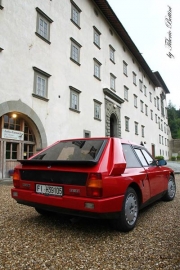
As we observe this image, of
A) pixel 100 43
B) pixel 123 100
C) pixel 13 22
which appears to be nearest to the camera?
pixel 13 22

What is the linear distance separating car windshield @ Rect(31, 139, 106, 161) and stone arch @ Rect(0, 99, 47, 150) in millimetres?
6056

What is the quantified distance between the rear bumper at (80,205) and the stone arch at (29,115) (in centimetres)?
687

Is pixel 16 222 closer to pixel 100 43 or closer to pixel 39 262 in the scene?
pixel 39 262

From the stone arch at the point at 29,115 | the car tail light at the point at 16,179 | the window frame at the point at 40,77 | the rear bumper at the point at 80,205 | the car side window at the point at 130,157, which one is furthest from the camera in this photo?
the window frame at the point at 40,77

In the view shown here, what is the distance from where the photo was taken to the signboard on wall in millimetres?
9348

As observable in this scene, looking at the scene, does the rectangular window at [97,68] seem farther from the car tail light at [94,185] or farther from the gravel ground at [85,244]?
the car tail light at [94,185]

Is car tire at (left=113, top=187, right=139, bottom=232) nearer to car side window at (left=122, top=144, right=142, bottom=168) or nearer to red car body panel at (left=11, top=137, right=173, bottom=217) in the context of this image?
red car body panel at (left=11, top=137, right=173, bottom=217)

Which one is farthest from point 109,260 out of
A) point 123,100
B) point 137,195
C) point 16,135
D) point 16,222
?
point 123,100

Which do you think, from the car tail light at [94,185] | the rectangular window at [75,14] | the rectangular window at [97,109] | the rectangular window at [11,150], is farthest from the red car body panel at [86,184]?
the rectangular window at [75,14]

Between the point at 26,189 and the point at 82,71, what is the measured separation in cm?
1266

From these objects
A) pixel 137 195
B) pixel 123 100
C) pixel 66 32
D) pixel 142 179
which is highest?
pixel 66 32

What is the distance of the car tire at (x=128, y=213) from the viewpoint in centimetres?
291

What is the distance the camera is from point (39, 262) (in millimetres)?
2170

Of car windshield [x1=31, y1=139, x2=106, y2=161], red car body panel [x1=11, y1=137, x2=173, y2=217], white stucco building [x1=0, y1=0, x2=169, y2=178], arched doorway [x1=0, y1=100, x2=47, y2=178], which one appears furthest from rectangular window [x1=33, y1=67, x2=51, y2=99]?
red car body panel [x1=11, y1=137, x2=173, y2=217]
